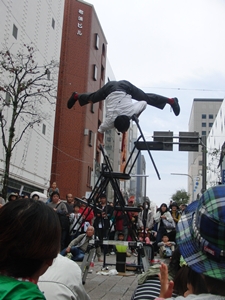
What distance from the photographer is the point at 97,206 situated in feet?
21.3

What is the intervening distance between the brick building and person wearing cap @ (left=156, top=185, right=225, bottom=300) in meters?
32.7

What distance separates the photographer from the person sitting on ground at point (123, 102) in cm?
625

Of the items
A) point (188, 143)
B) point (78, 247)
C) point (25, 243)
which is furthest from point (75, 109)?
point (25, 243)

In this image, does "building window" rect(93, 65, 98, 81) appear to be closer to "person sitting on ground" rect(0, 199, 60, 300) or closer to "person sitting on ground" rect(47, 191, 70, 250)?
"person sitting on ground" rect(47, 191, 70, 250)

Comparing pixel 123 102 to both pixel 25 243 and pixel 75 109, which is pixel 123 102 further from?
pixel 75 109

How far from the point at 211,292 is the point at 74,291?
3.85 feet

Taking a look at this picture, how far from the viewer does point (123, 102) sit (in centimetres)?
628

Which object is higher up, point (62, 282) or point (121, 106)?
point (121, 106)

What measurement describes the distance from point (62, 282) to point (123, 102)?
13.7 feet

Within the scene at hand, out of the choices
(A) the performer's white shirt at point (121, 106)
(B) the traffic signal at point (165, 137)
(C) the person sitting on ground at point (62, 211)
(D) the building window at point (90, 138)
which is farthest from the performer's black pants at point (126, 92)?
(D) the building window at point (90, 138)

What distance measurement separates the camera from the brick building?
113 ft

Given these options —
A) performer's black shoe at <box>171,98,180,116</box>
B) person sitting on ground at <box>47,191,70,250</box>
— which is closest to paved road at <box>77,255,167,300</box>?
person sitting on ground at <box>47,191,70,250</box>

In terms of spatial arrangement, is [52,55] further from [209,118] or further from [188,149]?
[209,118]

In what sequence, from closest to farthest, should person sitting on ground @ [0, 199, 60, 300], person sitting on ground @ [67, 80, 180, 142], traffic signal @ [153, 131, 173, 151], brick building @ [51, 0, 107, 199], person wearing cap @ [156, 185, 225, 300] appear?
person wearing cap @ [156, 185, 225, 300] → person sitting on ground @ [0, 199, 60, 300] → person sitting on ground @ [67, 80, 180, 142] → traffic signal @ [153, 131, 173, 151] → brick building @ [51, 0, 107, 199]
